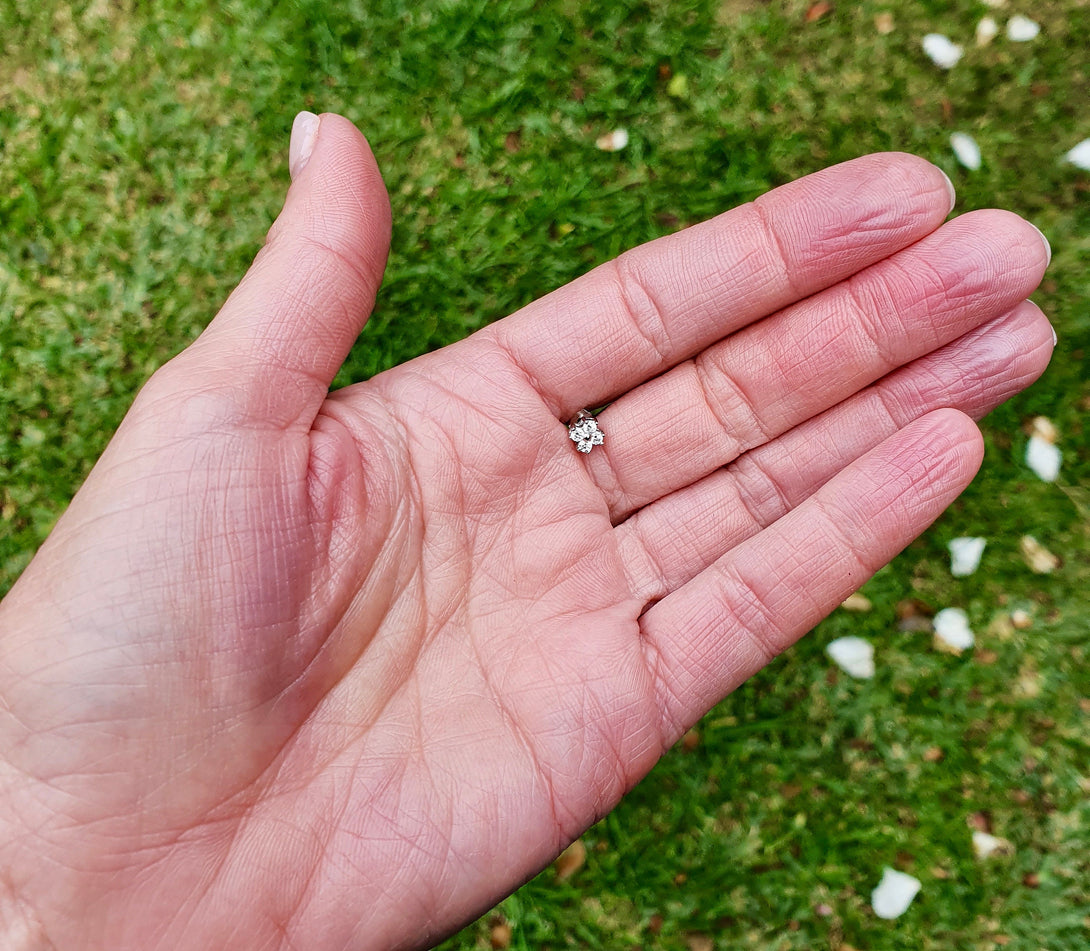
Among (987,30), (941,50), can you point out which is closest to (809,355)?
(941,50)

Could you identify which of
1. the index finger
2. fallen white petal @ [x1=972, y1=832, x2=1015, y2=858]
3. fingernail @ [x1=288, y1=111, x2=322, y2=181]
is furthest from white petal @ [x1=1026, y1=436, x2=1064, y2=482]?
fingernail @ [x1=288, y1=111, x2=322, y2=181]

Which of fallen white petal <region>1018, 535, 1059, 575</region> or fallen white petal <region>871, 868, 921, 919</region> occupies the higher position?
fallen white petal <region>1018, 535, 1059, 575</region>

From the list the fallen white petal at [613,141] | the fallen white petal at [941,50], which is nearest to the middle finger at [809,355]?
the fallen white petal at [613,141]

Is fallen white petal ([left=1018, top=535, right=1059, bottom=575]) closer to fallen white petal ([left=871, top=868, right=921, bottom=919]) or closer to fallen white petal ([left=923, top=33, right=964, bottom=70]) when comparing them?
fallen white petal ([left=871, top=868, right=921, bottom=919])

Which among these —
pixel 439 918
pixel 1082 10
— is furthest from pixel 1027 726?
pixel 1082 10

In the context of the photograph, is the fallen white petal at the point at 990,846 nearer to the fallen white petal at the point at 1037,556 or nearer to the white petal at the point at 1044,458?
the fallen white petal at the point at 1037,556

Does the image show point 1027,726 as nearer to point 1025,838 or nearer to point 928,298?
point 1025,838
